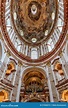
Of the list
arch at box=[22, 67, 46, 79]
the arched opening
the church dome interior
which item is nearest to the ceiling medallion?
the church dome interior

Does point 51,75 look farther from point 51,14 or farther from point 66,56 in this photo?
point 51,14

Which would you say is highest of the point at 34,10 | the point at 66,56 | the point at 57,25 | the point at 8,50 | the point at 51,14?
the point at 34,10

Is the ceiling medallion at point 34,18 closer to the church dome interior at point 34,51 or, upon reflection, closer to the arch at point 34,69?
the church dome interior at point 34,51

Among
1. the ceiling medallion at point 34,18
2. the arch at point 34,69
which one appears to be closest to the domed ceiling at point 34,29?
the ceiling medallion at point 34,18

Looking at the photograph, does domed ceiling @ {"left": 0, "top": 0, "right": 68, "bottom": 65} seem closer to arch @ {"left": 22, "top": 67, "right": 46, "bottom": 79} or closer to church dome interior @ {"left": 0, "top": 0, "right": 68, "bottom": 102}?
church dome interior @ {"left": 0, "top": 0, "right": 68, "bottom": 102}

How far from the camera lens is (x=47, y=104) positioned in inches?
311

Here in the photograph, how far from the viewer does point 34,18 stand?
3084 centimetres

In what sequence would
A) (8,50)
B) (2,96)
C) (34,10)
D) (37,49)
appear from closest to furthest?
1. (2,96)
2. (8,50)
3. (37,49)
4. (34,10)

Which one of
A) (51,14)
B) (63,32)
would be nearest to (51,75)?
(63,32)

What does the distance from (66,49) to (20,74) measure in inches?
244

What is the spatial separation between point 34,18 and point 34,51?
21.0 ft

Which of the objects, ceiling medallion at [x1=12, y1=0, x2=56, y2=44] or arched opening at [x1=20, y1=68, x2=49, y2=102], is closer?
arched opening at [x1=20, y1=68, x2=49, y2=102]

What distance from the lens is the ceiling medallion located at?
28281 mm

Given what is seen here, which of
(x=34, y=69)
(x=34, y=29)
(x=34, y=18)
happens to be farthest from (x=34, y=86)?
(x=34, y=18)
